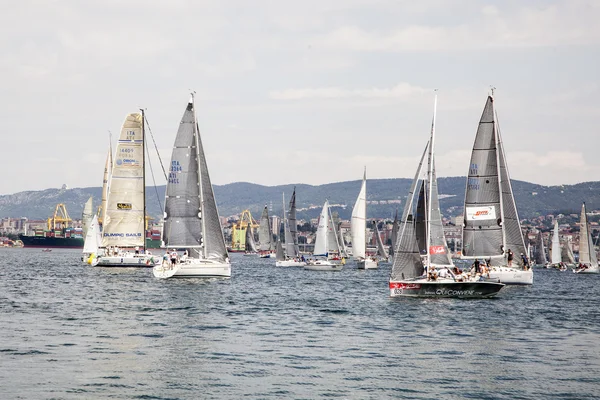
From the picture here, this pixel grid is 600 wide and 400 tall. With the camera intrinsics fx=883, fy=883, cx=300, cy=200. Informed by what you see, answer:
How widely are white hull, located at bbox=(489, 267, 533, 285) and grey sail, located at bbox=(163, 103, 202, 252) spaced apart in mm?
19457

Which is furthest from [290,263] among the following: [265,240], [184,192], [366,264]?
[265,240]

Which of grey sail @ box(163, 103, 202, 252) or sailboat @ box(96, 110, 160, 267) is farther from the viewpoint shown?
sailboat @ box(96, 110, 160, 267)

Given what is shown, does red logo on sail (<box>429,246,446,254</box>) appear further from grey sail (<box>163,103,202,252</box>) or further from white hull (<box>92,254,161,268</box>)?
white hull (<box>92,254,161,268</box>)

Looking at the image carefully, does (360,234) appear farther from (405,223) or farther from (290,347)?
(290,347)

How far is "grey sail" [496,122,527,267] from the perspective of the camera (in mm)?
58219

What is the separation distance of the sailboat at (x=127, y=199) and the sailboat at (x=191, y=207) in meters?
15.2

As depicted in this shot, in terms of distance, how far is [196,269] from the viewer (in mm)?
55812

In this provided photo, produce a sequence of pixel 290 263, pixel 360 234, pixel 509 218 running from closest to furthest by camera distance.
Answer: pixel 509 218 → pixel 360 234 → pixel 290 263

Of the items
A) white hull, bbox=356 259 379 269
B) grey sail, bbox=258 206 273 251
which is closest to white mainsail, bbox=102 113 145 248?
white hull, bbox=356 259 379 269

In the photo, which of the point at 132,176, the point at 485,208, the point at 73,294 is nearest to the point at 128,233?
the point at 132,176

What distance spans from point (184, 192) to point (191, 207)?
1.11 m

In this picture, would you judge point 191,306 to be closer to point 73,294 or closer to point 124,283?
point 73,294

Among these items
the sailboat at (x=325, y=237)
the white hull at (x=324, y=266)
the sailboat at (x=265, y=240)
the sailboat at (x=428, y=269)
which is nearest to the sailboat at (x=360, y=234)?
the sailboat at (x=325, y=237)

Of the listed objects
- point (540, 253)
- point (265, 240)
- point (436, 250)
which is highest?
point (265, 240)
